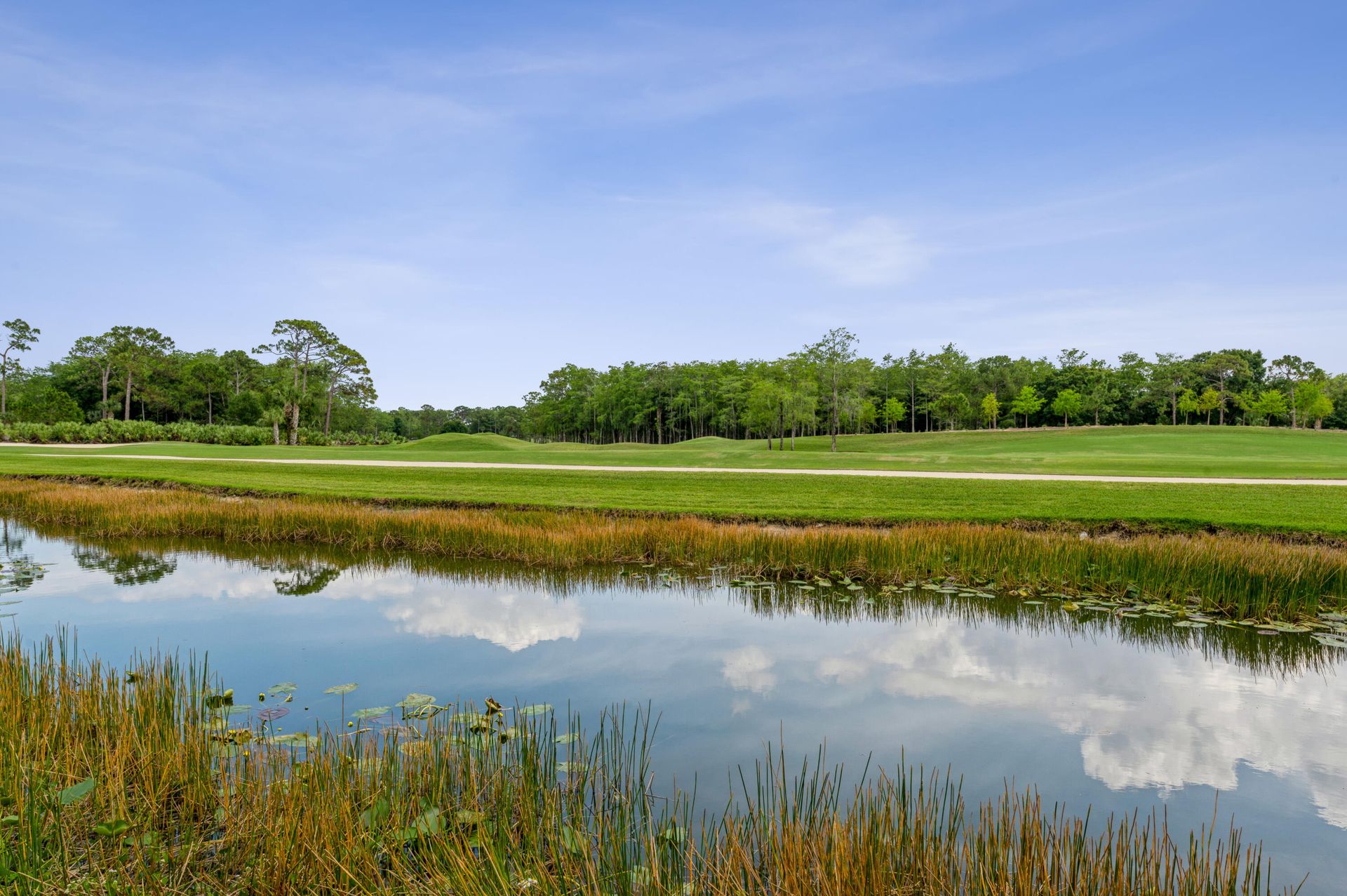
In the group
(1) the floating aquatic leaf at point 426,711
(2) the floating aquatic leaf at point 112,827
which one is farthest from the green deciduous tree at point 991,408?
(2) the floating aquatic leaf at point 112,827

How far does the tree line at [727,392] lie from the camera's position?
60.3m

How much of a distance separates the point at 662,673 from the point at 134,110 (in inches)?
1145

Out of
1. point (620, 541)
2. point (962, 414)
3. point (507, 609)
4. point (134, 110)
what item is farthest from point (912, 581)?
point (962, 414)

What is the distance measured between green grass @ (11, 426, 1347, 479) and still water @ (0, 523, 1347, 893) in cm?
1835

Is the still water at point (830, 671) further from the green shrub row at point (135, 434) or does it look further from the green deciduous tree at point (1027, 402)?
the green deciduous tree at point (1027, 402)

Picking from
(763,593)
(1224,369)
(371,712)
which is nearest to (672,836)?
Result: (371,712)

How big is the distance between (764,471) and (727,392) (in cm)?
5125

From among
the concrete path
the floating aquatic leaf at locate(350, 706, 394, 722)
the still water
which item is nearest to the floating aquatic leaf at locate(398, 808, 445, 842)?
the still water

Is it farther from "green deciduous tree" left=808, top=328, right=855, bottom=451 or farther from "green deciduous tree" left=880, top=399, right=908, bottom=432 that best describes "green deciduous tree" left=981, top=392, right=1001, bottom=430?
"green deciduous tree" left=808, top=328, right=855, bottom=451

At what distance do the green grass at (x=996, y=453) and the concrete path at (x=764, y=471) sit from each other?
1.50 metres

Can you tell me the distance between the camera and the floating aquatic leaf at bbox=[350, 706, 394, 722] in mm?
4953

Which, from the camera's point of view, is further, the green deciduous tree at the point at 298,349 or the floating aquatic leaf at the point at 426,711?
the green deciduous tree at the point at 298,349

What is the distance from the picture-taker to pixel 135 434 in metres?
48.4

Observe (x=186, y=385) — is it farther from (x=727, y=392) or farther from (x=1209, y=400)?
(x=1209, y=400)
